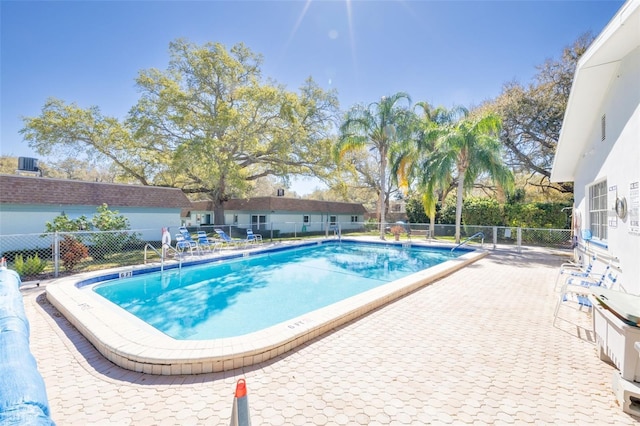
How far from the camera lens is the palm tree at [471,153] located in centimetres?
1445

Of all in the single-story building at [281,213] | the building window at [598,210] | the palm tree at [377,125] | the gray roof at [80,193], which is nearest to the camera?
the building window at [598,210]

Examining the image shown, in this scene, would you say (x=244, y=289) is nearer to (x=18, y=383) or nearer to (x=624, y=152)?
(x=18, y=383)

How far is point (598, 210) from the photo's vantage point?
7555 mm

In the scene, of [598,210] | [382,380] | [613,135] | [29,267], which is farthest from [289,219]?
[382,380]

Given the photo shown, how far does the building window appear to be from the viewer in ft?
23.1

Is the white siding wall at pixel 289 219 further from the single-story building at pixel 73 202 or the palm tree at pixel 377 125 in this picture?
the single-story building at pixel 73 202

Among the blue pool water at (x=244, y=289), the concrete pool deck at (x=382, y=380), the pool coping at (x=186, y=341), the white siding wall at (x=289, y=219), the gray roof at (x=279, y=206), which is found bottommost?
the blue pool water at (x=244, y=289)

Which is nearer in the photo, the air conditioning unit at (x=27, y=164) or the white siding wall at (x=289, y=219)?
the air conditioning unit at (x=27, y=164)

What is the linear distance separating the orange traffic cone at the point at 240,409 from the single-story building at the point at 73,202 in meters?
14.4

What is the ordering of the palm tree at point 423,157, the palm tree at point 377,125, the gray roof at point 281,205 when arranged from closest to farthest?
the palm tree at point 423,157, the palm tree at point 377,125, the gray roof at point 281,205

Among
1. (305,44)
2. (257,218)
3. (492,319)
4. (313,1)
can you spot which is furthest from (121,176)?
(492,319)

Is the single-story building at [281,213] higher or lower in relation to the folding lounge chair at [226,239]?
higher

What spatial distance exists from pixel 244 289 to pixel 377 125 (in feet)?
47.5

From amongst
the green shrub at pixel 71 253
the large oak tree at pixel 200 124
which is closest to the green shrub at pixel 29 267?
the green shrub at pixel 71 253
